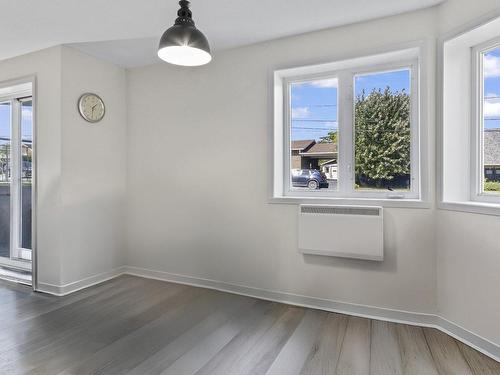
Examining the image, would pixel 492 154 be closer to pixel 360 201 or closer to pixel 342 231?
pixel 360 201

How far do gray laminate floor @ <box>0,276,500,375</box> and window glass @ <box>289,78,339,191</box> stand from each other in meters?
1.24

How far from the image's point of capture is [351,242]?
2.66m

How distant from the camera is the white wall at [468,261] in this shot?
2.10m

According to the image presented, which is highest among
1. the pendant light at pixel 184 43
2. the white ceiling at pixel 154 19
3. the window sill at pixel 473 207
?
the white ceiling at pixel 154 19

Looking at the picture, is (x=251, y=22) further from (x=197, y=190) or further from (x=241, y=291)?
(x=241, y=291)

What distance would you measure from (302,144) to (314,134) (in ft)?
0.50

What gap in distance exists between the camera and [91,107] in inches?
134

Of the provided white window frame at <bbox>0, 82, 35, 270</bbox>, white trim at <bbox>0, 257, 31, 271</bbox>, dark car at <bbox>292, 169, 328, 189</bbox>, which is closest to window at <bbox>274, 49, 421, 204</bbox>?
dark car at <bbox>292, 169, 328, 189</bbox>

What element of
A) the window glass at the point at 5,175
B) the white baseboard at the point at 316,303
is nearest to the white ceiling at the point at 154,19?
the window glass at the point at 5,175

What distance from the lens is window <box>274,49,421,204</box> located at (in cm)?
268

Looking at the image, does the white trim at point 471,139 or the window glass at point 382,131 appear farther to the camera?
the window glass at point 382,131

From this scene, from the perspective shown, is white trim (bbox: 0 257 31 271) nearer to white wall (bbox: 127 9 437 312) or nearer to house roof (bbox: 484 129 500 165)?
white wall (bbox: 127 9 437 312)

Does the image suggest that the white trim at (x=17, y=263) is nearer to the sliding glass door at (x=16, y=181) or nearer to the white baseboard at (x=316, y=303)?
the sliding glass door at (x=16, y=181)

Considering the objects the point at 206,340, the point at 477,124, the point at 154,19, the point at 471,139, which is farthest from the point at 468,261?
the point at 154,19
